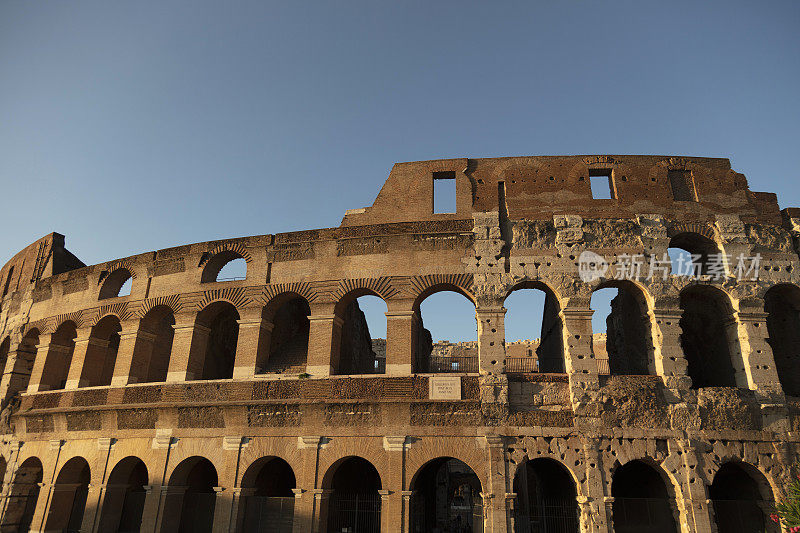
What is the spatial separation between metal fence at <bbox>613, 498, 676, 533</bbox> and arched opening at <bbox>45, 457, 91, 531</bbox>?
13981 mm

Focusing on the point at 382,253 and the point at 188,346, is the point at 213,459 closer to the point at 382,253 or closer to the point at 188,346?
the point at 188,346

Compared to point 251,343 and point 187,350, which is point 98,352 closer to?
point 187,350

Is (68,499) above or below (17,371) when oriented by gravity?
below

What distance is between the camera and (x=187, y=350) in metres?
13.9

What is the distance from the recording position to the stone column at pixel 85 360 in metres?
15.3

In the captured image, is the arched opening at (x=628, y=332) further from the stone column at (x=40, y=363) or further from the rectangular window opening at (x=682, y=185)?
the stone column at (x=40, y=363)

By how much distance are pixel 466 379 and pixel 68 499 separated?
11.9 m

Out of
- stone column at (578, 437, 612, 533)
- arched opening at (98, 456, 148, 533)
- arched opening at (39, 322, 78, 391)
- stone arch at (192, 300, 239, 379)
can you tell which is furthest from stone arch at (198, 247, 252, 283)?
stone column at (578, 437, 612, 533)

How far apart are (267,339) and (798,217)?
14.0m

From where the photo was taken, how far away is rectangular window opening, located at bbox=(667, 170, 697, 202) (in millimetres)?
13453

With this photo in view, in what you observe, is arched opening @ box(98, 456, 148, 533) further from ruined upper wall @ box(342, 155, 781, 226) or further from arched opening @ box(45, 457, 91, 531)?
ruined upper wall @ box(342, 155, 781, 226)

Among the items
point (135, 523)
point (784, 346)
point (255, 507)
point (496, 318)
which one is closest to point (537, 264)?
point (496, 318)

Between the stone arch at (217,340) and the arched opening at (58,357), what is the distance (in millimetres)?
4576

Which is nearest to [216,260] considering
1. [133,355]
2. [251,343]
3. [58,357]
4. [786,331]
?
[251,343]
